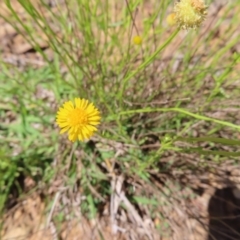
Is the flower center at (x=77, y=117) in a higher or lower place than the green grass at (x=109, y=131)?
lower

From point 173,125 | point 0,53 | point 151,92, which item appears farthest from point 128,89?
point 0,53

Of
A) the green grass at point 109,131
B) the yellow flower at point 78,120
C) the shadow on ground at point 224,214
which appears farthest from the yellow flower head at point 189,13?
the shadow on ground at point 224,214

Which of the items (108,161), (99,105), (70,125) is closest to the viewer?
(70,125)

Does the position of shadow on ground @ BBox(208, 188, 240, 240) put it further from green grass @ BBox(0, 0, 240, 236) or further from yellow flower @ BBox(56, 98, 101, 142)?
yellow flower @ BBox(56, 98, 101, 142)

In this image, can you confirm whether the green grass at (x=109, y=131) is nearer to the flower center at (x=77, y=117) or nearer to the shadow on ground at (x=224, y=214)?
the shadow on ground at (x=224, y=214)

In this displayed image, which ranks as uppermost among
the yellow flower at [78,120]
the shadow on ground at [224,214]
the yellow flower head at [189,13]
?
the yellow flower head at [189,13]

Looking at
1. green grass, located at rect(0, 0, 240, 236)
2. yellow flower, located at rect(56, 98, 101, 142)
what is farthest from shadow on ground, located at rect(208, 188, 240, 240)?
yellow flower, located at rect(56, 98, 101, 142)

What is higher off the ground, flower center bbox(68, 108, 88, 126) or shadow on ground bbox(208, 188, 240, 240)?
flower center bbox(68, 108, 88, 126)

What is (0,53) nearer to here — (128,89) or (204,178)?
(128,89)
